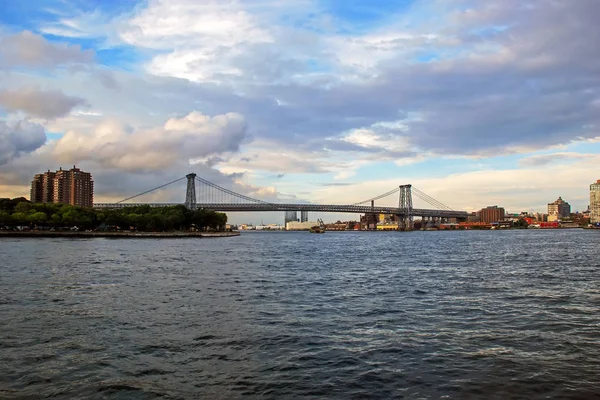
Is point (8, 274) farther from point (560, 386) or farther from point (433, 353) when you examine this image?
point (560, 386)

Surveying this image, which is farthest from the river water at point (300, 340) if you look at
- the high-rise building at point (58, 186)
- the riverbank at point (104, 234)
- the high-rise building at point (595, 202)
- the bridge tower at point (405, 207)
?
the high-rise building at point (58, 186)

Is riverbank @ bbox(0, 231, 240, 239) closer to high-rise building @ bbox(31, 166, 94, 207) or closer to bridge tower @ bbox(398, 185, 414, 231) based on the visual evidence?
bridge tower @ bbox(398, 185, 414, 231)

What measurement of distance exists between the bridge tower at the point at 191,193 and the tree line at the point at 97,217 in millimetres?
17006

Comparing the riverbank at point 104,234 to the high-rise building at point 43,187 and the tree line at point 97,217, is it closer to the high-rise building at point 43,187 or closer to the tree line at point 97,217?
the tree line at point 97,217

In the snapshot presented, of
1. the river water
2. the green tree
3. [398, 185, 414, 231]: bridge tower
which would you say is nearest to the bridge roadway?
[398, 185, 414, 231]: bridge tower

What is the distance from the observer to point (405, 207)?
164250mm

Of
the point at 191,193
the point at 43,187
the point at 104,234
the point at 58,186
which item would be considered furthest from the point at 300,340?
the point at 43,187

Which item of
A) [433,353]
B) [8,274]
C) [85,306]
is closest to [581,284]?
[433,353]

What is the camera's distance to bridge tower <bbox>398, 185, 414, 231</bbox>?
162125 mm

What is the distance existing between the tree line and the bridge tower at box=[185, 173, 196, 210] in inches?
670

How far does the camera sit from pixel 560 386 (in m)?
8.51

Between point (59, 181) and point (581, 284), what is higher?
point (59, 181)

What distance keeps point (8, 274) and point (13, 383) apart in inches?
786

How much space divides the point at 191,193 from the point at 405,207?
230ft
